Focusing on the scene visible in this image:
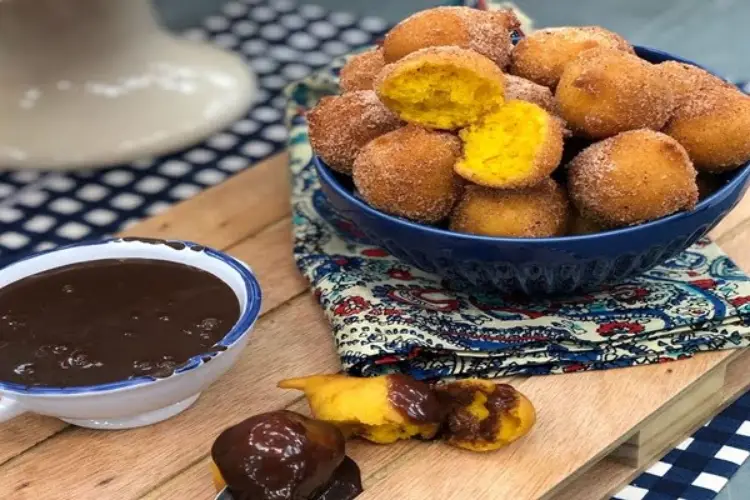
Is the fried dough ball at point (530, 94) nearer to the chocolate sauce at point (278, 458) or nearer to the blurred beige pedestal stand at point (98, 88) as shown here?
the chocolate sauce at point (278, 458)

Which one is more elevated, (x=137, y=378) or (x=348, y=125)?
(x=348, y=125)

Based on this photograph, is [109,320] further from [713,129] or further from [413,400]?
[713,129]

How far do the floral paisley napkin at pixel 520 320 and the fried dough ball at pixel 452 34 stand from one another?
173mm

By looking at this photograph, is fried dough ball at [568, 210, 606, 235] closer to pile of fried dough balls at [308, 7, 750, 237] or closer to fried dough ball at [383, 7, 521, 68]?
pile of fried dough balls at [308, 7, 750, 237]

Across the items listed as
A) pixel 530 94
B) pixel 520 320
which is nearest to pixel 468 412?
pixel 520 320

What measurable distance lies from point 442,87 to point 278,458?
0.89 ft

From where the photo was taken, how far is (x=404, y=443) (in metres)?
0.69

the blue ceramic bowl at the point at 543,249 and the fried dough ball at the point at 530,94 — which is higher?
the fried dough ball at the point at 530,94

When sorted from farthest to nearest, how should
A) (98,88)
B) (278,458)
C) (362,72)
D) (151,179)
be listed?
(98,88), (151,179), (362,72), (278,458)

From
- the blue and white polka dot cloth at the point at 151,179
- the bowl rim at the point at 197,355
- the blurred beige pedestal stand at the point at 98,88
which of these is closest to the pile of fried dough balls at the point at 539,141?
the bowl rim at the point at 197,355

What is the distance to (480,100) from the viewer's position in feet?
2.41

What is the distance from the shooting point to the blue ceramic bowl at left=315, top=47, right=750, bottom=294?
0.73 metres

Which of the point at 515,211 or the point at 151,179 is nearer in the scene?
the point at 515,211

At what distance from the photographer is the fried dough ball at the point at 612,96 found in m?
0.72
